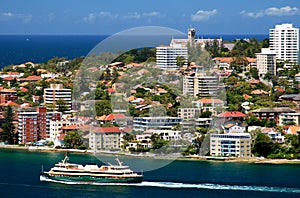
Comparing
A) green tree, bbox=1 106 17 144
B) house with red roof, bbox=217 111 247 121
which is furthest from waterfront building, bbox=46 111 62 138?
house with red roof, bbox=217 111 247 121

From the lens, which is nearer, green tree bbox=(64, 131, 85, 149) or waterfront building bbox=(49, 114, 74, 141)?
green tree bbox=(64, 131, 85, 149)

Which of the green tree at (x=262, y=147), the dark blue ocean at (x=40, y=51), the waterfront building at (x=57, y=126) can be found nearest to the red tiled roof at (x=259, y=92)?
the waterfront building at (x=57, y=126)

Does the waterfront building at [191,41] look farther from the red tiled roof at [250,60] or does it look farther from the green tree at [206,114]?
the green tree at [206,114]

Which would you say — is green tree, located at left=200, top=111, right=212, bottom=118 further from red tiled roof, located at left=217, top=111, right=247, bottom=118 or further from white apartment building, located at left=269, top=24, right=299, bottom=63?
white apartment building, located at left=269, top=24, right=299, bottom=63

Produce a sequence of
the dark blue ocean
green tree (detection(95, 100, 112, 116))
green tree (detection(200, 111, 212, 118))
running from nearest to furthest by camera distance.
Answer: green tree (detection(95, 100, 112, 116))
green tree (detection(200, 111, 212, 118))
the dark blue ocean

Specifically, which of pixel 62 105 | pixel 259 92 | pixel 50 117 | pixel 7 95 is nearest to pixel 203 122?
pixel 50 117

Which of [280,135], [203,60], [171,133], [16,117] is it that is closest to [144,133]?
[171,133]
